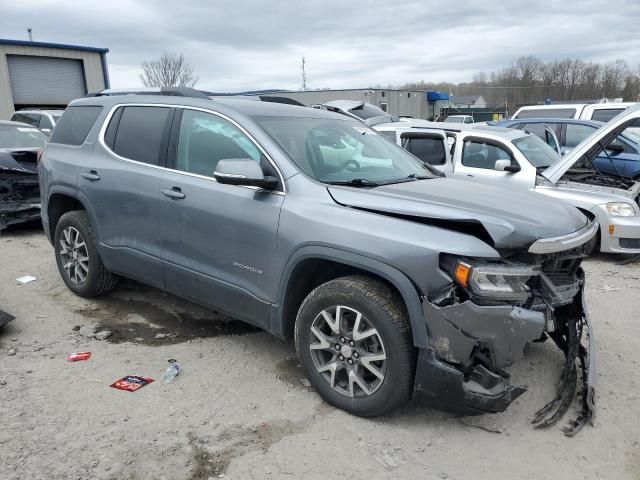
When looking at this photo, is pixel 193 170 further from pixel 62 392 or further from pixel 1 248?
pixel 1 248

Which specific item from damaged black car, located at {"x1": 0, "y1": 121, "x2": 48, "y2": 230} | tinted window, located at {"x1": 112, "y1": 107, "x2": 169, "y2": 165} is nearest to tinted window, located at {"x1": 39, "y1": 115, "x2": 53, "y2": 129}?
damaged black car, located at {"x1": 0, "y1": 121, "x2": 48, "y2": 230}

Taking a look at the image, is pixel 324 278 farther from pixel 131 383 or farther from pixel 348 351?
pixel 131 383

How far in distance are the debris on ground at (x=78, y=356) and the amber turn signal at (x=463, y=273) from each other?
9.34 ft

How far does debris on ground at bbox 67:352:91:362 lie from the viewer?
3941 millimetres

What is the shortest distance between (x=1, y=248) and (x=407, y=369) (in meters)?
6.43

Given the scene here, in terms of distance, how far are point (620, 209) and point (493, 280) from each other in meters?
4.61

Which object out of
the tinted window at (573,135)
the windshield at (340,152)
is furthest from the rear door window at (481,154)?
the windshield at (340,152)

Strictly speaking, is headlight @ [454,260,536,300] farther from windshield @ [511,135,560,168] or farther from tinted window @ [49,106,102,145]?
windshield @ [511,135,560,168]

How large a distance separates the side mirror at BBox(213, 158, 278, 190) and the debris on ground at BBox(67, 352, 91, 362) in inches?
71.2

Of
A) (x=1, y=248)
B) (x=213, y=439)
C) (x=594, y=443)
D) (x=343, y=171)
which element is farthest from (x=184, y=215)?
(x=1, y=248)

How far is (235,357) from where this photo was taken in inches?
158

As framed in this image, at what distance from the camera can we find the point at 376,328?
9.77 feet

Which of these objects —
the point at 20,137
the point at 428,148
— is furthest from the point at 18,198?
the point at 428,148

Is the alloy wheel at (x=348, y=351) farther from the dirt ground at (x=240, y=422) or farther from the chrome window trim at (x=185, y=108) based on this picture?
the chrome window trim at (x=185, y=108)
